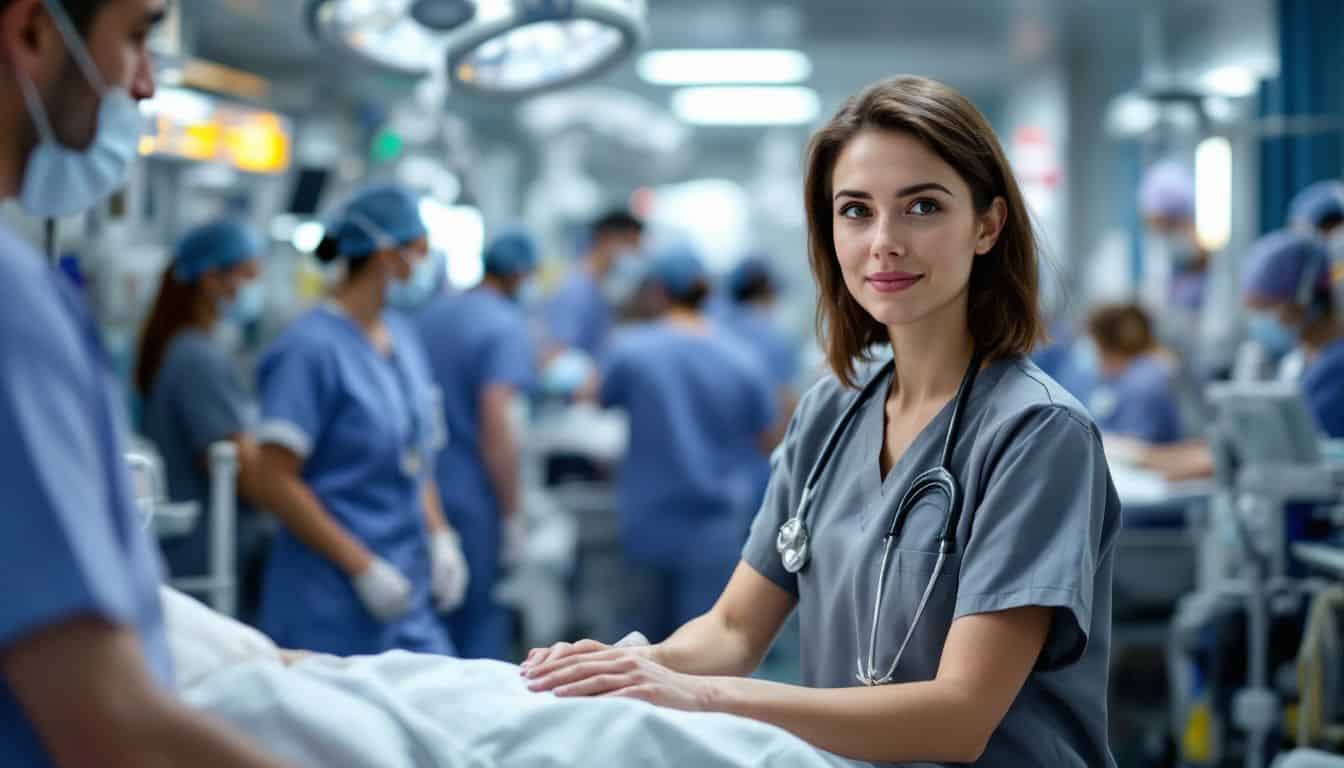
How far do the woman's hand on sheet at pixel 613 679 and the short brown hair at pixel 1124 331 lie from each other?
319 cm

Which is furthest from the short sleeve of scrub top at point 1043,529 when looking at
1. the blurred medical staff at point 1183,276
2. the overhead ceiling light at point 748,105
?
the overhead ceiling light at point 748,105

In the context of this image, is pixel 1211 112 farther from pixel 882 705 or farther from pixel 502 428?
pixel 882 705

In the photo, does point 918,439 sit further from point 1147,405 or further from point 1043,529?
point 1147,405

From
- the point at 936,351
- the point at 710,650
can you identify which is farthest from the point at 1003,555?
the point at 710,650

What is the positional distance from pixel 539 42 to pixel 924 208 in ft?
3.79

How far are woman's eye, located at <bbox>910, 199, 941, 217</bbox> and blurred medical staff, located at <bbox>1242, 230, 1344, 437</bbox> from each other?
2137 millimetres

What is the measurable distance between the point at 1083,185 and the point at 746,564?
7.37m

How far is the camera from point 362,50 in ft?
7.32

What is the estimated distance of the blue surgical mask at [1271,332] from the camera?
3.34 m

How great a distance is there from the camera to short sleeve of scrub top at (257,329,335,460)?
7.79 feet

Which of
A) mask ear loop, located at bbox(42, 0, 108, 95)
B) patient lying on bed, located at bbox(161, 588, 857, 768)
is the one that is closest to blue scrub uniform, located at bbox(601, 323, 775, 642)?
patient lying on bed, located at bbox(161, 588, 857, 768)

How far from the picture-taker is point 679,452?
3.69 metres

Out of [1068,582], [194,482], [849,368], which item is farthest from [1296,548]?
[194,482]

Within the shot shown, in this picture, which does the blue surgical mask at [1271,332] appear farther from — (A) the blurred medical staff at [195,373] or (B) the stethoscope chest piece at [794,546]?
(A) the blurred medical staff at [195,373]
